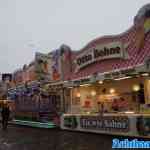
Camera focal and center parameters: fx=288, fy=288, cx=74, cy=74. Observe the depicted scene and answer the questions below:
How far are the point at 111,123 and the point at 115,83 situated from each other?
6.09 metres

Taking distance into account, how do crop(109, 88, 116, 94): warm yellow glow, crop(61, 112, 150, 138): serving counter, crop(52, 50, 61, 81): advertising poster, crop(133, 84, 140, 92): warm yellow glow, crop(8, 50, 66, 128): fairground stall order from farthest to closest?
1. crop(52, 50, 61, 81): advertising poster
2. crop(8, 50, 66, 128): fairground stall
3. crop(109, 88, 116, 94): warm yellow glow
4. crop(133, 84, 140, 92): warm yellow glow
5. crop(61, 112, 150, 138): serving counter

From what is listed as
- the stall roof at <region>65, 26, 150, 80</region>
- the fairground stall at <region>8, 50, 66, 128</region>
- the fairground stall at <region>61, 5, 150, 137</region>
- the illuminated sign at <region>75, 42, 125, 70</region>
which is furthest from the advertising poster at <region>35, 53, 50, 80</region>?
the stall roof at <region>65, 26, 150, 80</region>

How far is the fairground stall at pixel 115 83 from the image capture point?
1282cm

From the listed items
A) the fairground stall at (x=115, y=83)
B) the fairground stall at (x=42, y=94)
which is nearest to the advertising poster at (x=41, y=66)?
the fairground stall at (x=42, y=94)

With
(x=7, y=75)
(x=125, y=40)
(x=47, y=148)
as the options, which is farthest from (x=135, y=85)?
(x=7, y=75)

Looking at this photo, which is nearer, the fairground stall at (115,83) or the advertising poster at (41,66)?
the fairground stall at (115,83)

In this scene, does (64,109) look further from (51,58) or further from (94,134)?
(94,134)

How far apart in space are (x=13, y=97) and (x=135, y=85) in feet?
52.8

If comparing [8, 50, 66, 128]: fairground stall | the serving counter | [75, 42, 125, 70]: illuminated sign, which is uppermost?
[75, 42, 125, 70]: illuminated sign

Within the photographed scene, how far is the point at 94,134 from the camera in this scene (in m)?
14.5

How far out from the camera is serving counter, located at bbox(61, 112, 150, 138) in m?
11.8

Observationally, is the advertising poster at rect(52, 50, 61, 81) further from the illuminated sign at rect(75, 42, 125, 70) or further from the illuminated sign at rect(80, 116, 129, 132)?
the illuminated sign at rect(80, 116, 129, 132)

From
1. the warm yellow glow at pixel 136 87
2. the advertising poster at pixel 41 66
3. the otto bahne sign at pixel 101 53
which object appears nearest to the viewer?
the otto bahne sign at pixel 101 53

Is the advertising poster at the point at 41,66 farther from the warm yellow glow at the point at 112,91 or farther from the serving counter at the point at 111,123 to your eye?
the serving counter at the point at 111,123
